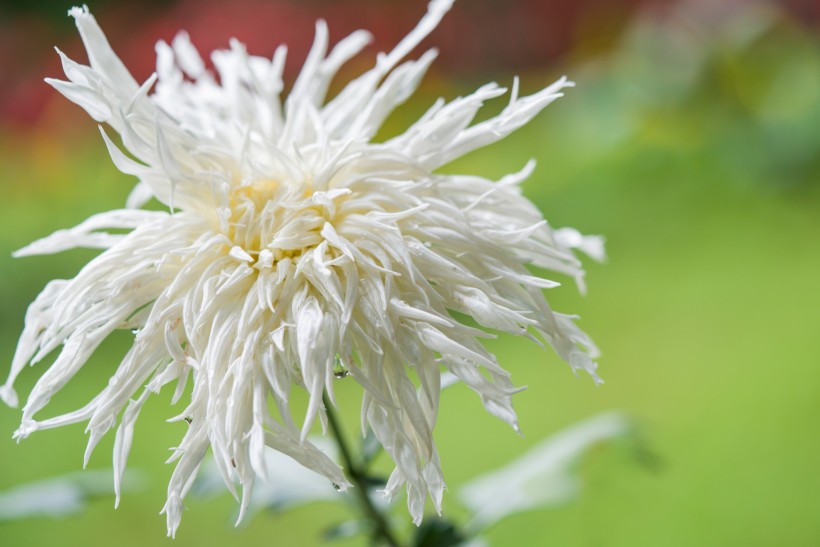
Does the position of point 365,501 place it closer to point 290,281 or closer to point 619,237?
point 290,281

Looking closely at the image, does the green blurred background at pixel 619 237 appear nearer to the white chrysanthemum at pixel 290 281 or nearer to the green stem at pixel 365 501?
the green stem at pixel 365 501

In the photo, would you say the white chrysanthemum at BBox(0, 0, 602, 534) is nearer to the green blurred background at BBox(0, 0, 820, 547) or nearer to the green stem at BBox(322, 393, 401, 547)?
the green stem at BBox(322, 393, 401, 547)

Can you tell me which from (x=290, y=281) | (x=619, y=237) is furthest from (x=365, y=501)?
(x=619, y=237)

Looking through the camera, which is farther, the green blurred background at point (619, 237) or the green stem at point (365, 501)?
the green blurred background at point (619, 237)

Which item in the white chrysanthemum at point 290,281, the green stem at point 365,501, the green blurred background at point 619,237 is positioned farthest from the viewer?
the green blurred background at point 619,237

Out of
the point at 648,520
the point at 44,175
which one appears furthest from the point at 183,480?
the point at 44,175

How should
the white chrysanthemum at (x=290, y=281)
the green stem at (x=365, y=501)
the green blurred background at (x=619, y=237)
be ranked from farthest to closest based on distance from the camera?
the green blurred background at (x=619, y=237) < the green stem at (x=365, y=501) < the white chrysanthemum at (x=290, y=281)

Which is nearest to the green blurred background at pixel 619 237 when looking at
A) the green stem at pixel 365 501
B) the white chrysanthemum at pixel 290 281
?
the green stem at pixel 365 501
